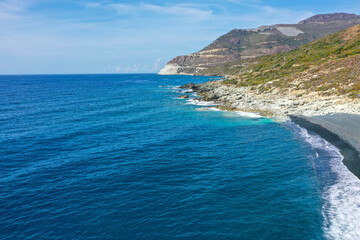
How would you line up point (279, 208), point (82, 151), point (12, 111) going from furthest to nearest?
point (12, 111) → point (82, 151) → point (279, 208)

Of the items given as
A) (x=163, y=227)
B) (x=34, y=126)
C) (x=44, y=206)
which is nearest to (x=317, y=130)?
(x=163, y=227)

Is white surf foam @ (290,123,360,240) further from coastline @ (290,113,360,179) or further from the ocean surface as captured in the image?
coastline @ (290,113,360,179)

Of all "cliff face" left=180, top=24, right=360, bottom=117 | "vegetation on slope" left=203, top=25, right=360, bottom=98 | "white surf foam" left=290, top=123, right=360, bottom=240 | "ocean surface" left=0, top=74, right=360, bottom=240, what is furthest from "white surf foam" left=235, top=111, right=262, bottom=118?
"white surf foam" left=290, top=123, right=360, bottom=240

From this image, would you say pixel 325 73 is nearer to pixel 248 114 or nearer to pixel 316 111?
pixel 316 111

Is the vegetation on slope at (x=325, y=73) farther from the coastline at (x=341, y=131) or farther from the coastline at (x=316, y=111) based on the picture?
the coastline at (x=341, y=131)

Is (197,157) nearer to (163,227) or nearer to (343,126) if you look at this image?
(163,227)

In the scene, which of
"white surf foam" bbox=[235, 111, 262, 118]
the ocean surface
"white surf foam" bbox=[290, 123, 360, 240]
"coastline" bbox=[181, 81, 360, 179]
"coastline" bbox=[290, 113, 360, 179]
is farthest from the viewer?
"white surf foam" bbox=[235, 111, 262, 118]
